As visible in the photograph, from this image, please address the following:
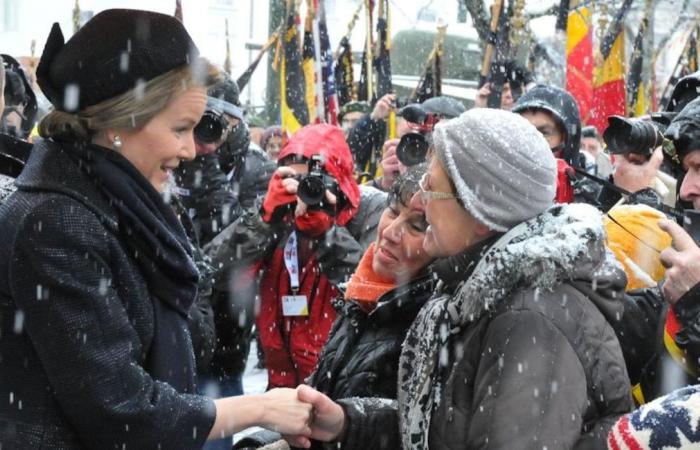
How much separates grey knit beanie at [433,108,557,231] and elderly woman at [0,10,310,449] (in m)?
0.63

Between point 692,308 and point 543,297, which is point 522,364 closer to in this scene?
point 543,297

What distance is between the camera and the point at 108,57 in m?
2.23

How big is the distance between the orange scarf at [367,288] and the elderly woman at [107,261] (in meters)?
0.58

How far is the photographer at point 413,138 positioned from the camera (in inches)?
192

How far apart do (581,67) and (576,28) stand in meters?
0.57

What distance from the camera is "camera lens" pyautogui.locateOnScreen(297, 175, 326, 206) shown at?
4.02m

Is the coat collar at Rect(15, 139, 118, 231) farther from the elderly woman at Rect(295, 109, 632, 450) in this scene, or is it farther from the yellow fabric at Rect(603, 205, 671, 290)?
the yellow fabric at Rect(603, 205, 671, 290)

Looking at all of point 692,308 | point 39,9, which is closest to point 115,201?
point 692,308

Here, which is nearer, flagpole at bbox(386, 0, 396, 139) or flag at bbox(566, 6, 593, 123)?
flagpole at bbox(386, 0, 396, 139)

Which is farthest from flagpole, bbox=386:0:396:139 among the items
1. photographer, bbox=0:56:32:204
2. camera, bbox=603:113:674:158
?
photographer, bbox=0:56:32:204

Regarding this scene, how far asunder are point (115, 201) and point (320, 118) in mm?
5378

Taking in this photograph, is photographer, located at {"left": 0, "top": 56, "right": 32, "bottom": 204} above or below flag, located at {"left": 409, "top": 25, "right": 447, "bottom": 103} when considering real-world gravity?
above

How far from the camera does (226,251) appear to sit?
4180 mm

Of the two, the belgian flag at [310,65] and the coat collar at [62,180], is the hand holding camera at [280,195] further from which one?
the belgian flag at [310,65]
